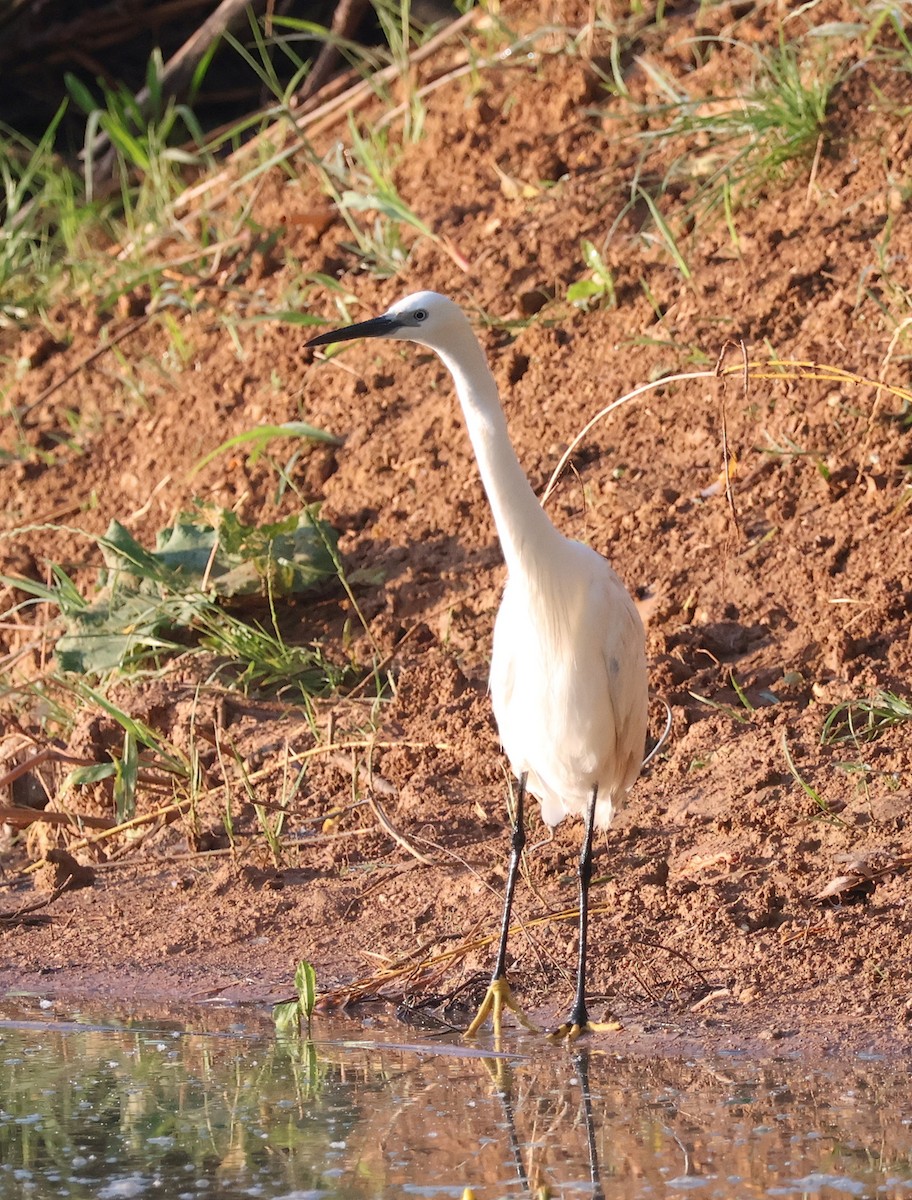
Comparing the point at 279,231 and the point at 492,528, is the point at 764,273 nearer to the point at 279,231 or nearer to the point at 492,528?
the point at 492,528

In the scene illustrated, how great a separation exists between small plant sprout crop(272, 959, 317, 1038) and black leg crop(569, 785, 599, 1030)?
0.59 meters

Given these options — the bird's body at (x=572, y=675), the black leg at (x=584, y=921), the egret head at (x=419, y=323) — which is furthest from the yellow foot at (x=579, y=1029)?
the egret head at (x=419, y=323)

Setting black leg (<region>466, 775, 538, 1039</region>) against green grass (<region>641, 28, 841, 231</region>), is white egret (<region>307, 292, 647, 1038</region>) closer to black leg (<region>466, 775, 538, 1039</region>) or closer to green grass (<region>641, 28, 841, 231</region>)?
black leg (<region>466, 775, 538, 1039</region>)

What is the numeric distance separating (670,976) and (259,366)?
3850 millimetres

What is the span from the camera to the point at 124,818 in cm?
497

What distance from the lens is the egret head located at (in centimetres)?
387

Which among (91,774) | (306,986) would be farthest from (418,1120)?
(91,774)

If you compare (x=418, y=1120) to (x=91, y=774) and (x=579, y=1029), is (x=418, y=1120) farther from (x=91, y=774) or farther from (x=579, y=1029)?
(x=91, y=774)

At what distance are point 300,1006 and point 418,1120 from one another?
0.69 meters

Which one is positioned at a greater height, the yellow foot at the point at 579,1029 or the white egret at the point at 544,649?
the white egret at the point at 544,649

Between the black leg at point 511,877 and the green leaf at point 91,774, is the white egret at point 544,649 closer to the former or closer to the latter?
the black leg at point 511,877

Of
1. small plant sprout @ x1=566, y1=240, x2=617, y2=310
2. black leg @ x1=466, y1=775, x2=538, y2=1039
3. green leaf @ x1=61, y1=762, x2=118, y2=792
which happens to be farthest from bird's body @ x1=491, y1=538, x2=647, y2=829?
small plant sprout @ x1=566, y1=240, x2=617, y2=310

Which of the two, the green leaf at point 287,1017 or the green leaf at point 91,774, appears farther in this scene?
the green leaf at point 91,774

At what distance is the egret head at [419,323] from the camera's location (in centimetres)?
387
